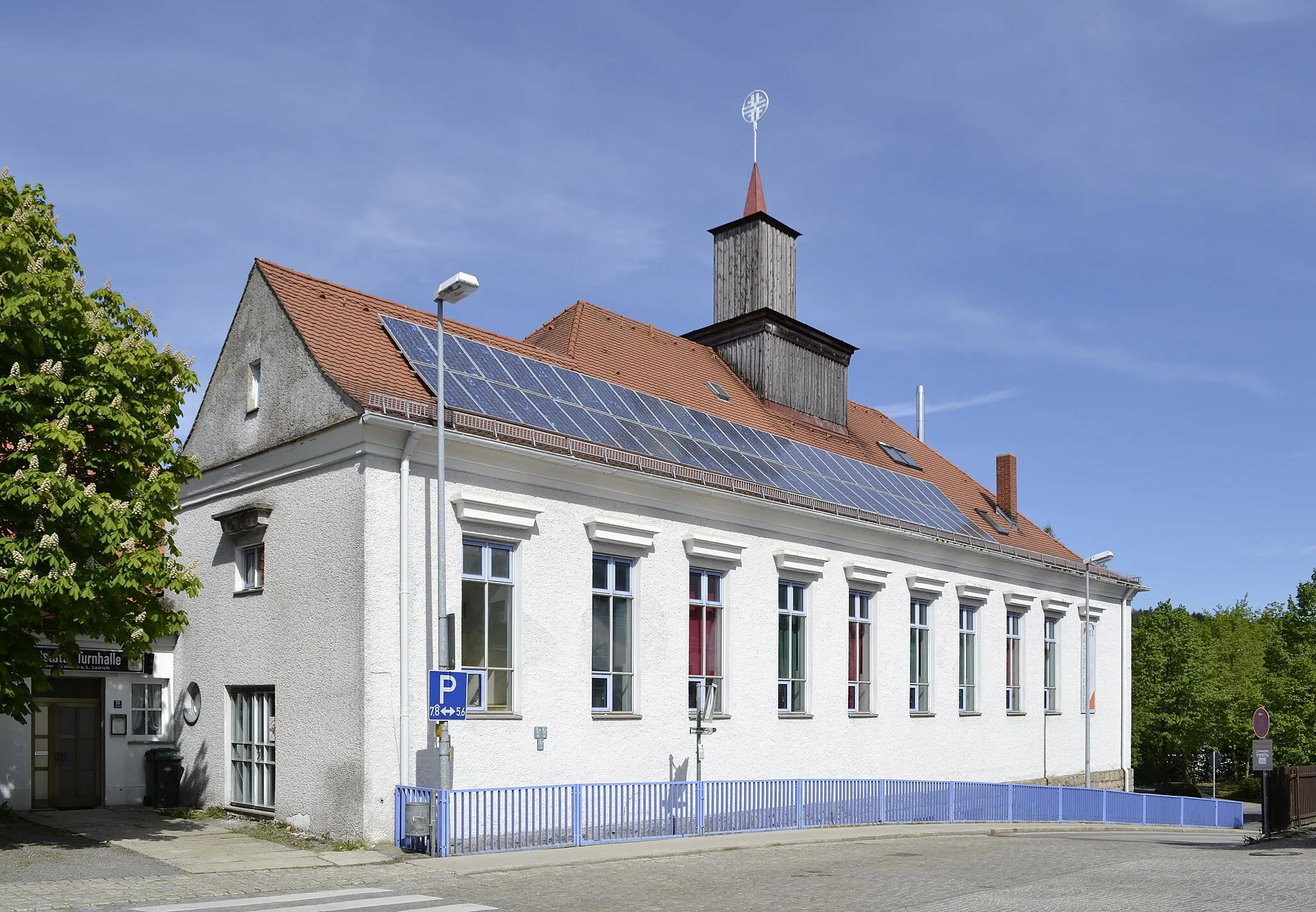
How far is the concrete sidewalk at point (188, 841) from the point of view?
16.2 meters

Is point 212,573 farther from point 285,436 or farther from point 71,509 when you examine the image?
point 71,509

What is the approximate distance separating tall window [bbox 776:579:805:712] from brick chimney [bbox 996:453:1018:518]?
1685 cm

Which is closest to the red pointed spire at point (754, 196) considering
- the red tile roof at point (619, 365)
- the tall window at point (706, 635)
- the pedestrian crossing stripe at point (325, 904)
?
the red tile roof at point (619, 365)

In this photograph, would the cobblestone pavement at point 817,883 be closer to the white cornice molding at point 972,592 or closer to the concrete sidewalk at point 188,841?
the concrete sidewalk at point 188,841

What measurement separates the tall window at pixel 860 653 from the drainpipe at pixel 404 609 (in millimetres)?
13326

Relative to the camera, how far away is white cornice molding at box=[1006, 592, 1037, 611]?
35.4 meters

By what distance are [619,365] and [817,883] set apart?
16.3m

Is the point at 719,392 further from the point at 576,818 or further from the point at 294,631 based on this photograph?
the point at 576,818

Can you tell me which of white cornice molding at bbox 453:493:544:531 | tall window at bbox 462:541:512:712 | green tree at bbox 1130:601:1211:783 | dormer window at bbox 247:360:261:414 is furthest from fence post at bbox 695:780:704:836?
green tree at bbox 1130:601:1211:783

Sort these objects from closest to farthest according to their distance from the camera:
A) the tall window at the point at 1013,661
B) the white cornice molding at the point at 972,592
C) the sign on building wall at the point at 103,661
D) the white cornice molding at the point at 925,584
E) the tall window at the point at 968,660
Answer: the sign on building wall at the point at 103,661 → the white cornice molding at the point at 925,584 → the white cornice molding at the point at 972,592 → the tall window at the point at 968,660 → the tall window at the point at 1013,661

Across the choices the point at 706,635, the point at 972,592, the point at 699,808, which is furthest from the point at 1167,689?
the point at 699,808

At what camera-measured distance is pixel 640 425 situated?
2575 cm

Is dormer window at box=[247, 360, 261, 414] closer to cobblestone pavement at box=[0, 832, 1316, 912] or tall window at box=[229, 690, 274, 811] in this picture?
tall window at box=[229, 690, 274, 811]

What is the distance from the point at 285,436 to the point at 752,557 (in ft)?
33.2
